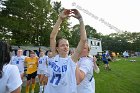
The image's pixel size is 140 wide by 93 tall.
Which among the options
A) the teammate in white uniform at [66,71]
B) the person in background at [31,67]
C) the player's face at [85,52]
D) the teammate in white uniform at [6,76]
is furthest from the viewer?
the person in background at [31,67]

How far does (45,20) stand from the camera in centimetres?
5288

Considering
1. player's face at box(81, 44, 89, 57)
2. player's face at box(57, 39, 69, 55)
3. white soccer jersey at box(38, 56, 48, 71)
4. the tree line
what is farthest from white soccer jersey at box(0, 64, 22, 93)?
the tree line

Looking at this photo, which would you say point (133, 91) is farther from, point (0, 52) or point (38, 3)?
point (38, 3)

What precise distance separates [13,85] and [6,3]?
4848cm

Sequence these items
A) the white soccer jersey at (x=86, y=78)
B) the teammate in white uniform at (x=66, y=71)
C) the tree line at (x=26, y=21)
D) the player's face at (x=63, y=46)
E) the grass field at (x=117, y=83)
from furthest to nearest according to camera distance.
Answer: the tree line at (x=26, y=21) < the grass field at (x=117, y=83) < the white soccer jersey at (x=86, y=78) < the player's face at (x=63, y=46) < the teammate in white uniform at (x=66, y=71)

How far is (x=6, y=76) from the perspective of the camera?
10.8 feet

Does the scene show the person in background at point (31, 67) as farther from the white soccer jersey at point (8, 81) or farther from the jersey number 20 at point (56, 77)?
the white soccer jersey at point (8, 81)

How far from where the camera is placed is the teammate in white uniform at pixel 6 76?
3.28 metres

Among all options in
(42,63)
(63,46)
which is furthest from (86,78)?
(42,63)

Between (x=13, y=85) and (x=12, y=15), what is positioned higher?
(x=12, y=15)

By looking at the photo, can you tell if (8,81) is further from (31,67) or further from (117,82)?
(117,82)

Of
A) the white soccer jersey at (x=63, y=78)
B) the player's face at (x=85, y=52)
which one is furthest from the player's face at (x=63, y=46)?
the player's face at (x=85, y=52)

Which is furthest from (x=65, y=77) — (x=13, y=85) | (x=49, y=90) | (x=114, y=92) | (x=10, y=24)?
(x=10, y=24)

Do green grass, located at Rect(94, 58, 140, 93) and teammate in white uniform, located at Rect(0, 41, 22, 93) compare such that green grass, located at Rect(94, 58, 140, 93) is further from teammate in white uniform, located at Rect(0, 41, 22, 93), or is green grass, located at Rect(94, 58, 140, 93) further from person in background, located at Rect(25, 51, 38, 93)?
teammate in white uniform, located at Rect(0, 41, 22, 93)
